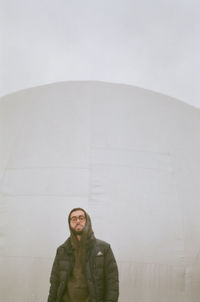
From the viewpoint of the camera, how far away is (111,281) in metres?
2.96

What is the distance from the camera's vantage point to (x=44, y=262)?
471cm

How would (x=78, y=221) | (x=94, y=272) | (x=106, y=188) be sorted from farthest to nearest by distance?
(x=106, y=188) < (x=78, y=221) < (x=94, y=272)

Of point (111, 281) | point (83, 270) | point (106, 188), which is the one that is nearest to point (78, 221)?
point (83, 270)

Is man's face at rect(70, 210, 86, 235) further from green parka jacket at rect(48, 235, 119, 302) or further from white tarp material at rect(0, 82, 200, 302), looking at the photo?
white tarp material at rect(0, 82, 200, 302)

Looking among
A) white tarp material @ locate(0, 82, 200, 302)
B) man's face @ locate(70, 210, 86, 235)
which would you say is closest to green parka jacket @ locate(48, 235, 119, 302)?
man's face @ locate(70, 210, 86, 235)

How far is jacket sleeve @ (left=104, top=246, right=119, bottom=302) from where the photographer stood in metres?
2.94

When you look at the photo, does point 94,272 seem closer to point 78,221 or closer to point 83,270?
point 83,270

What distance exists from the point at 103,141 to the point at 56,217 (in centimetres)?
146

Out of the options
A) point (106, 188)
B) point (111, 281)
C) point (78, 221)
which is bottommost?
point (111, 281)

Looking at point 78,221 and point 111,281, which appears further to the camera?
point 78,221

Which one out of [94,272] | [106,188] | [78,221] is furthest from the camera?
[106,188]

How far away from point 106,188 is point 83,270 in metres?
2.21

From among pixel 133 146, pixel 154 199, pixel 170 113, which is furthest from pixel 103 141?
pixel 170 113

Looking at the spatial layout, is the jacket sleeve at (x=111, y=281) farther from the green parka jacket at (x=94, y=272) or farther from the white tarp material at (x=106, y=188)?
the white tarp material at (x=106, y=188)
